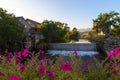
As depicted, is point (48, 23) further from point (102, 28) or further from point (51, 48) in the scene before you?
point (102, 28)

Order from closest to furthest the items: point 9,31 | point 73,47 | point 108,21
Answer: point 9,31 → point 73,47 → point 108,21

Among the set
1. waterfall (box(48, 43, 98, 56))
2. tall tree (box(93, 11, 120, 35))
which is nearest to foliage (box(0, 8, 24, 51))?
waterfall (box(48, 43, 98, 56))

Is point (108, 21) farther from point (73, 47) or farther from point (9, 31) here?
point (9, 31)

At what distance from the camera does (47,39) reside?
2992 centimetres

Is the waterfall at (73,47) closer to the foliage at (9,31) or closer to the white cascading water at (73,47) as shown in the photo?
the white cascading water at (73,47)

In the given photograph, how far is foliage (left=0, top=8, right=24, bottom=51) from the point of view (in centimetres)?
2167

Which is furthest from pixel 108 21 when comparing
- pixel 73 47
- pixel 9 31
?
pixel 9 31

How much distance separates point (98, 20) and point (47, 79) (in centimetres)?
3532

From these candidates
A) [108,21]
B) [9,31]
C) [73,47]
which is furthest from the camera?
[108,21]

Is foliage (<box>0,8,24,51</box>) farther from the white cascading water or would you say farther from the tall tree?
the tall tree

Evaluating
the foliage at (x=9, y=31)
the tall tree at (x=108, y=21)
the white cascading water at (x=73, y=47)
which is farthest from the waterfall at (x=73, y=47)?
the tall tree at (x=108, y=21)

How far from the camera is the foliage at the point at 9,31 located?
2167cm

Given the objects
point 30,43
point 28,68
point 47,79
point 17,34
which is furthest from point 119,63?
point 30,43

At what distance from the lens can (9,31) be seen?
70.8 ft
